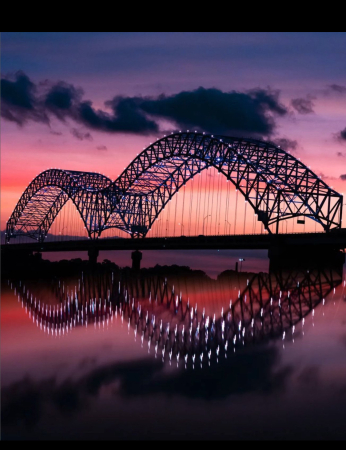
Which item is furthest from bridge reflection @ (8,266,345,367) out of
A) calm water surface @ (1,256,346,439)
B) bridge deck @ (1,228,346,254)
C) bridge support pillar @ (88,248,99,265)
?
bridge support pillar @ (88,248,99,265)

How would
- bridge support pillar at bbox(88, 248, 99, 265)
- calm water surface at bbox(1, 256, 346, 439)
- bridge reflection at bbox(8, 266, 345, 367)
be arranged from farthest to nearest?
bridge support pillar at bbox(88, 248, 99, 265) → bridge reflection at bbox(8, 266, 345, 367) → calm water surface at bbox(1, 256, 346, 439)

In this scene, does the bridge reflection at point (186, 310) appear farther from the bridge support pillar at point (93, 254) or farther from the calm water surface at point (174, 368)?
the bridge support pillar at point (93, 254)

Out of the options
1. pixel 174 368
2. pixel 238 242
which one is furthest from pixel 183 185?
pixel 174 368

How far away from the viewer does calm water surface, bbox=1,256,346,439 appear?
57.7ft

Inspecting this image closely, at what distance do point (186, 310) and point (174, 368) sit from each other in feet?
63.9

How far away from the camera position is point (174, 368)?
80.7 ft

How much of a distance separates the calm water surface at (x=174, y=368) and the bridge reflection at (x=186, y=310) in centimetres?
11

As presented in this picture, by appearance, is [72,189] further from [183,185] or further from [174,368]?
[174,368]

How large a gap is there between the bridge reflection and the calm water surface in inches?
4.1

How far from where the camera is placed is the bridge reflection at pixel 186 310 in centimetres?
3098

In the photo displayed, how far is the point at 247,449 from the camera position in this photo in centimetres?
1405

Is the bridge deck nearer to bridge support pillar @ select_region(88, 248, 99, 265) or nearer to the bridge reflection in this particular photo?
bridge support pillar @ select_region(88, 248, 99, 265)

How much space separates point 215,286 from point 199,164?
116 feet

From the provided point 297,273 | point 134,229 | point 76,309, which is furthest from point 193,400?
point 134,229
